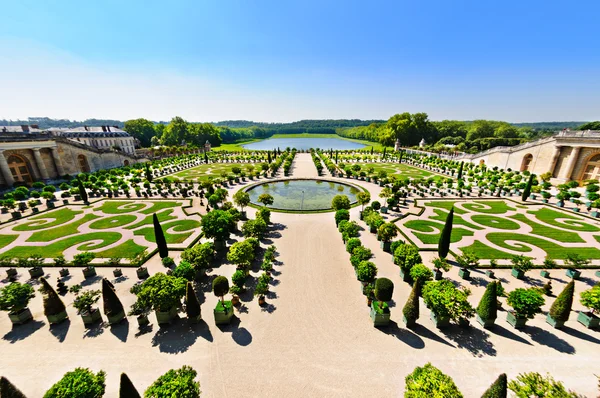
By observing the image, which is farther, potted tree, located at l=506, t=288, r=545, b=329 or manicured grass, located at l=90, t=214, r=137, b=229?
manicured grass, located at l=90, t=214, r=137, b=229

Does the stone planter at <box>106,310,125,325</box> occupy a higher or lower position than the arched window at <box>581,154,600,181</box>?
lower

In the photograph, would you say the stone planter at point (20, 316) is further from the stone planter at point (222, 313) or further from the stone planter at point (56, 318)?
the stone planter at point (222, 313)

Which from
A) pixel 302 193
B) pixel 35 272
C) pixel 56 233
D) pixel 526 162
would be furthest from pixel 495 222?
pixel 56 233

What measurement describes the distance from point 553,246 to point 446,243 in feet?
45.2

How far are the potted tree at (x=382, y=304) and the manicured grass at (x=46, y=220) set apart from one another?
1621 inches

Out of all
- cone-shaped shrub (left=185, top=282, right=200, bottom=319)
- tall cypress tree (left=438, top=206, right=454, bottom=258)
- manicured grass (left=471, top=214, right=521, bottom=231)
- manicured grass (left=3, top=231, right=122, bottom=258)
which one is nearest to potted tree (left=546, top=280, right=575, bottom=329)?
tall cypress tree (left=438, top=206, right=454, bottom=258)

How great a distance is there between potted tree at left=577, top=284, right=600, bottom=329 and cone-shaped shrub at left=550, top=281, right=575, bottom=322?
3.23ft

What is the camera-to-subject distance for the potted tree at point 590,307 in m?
14.5

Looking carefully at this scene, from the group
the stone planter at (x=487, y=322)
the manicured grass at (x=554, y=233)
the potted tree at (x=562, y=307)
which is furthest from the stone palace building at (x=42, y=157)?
the manicured grass at (x=554, y=233)

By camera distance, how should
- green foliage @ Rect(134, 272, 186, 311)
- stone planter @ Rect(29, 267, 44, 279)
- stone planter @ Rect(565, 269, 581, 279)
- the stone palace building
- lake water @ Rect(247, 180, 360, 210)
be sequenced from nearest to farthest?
green foliage @ Rect(134, 272, 186, 311) → stone planter @ Rect(565, 269, 581, 279) → stone planter @ Rect(29, 267, 44, 279) → lake water @ Rect(247, 180, 360, 210) → the stone palace building

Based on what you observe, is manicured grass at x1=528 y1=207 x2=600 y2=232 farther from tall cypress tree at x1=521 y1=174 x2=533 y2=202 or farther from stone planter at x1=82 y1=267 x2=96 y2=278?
stone planter at x1=82 y1=267 x2=96 y2=278

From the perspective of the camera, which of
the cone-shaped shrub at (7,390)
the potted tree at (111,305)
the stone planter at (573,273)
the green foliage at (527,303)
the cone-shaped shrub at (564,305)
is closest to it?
the cone-shaped shrub at (7,390)

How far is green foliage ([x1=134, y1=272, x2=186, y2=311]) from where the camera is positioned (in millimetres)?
15031

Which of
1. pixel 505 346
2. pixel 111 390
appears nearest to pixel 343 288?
pixel 505 346
